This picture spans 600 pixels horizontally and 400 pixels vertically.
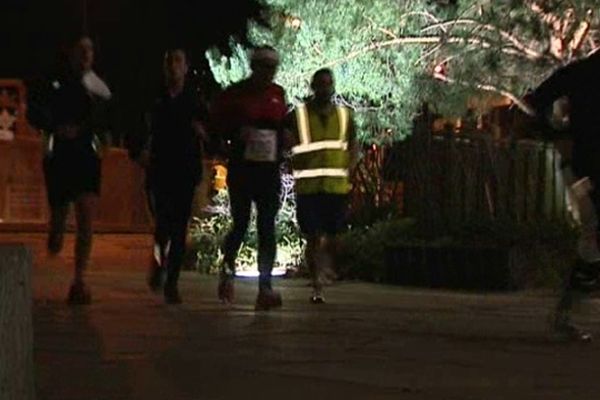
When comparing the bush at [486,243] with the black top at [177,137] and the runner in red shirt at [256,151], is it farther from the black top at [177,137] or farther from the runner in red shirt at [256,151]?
the black top at [177,137]

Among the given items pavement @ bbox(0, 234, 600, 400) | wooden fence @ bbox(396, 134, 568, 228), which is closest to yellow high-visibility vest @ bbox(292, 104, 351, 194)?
pavement @ bbox(0, 234, 600, 400)

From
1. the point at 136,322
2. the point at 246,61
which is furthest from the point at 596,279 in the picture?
the point at 246,61

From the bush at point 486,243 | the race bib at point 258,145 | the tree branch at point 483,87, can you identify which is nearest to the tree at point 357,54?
the tree branch at point 483,87

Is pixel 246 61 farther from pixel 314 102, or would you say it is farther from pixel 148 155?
pixel 148 155

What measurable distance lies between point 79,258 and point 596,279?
384 cm

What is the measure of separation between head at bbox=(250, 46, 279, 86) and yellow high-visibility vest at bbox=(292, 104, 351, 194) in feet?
3.50

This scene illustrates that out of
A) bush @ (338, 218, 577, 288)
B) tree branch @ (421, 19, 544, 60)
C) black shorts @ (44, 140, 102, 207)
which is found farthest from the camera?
tree branch @ (421, 19, 544, 60)

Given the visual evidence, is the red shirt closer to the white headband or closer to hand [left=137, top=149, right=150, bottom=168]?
the white headband

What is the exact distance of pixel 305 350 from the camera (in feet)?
26.8

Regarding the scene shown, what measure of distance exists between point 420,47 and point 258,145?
4888 mm

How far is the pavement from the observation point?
684 centimetres

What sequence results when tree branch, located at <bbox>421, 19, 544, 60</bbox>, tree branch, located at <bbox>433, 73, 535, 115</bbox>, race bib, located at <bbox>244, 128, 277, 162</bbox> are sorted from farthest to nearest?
tree branch, located at <bbox>433, 73, 535, 115</bbox> → tree branch, located at <bbox>421, 19, 544, 60</bbox> → race bib, located at <bbox>244, 128, 277, 162</bbox>

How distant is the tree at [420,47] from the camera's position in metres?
14.6

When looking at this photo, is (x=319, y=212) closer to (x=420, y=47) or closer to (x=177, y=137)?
(x=177, y=137)
